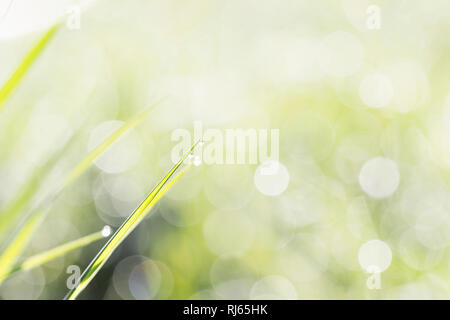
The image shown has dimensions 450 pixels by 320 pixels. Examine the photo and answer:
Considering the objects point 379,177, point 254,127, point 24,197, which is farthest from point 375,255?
point 24,197

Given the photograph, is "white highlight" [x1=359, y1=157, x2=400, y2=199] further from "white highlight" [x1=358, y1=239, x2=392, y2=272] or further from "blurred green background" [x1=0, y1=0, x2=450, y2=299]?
"white highlight" [x1=358, y1=239, x2=392, y2=272]

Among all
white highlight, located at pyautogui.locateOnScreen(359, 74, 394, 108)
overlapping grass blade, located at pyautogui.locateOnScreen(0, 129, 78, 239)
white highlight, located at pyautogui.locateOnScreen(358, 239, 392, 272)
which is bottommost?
overlapping grass blade, located at pyautogui.locateOnScreen(0, 129, 78, 239)

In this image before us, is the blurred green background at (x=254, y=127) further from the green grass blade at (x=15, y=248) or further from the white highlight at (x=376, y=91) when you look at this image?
the green grass blade at (x=15, y=248)

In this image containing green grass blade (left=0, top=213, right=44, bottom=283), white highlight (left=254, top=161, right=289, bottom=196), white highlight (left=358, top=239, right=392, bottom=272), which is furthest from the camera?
white highlight (left=254, top=161, right=289, bottom=196)

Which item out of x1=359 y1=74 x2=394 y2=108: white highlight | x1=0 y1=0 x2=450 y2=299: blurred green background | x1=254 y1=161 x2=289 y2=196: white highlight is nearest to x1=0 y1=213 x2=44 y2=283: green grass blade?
x1=0 y1=0 x2=450 y2=299: blurred green background

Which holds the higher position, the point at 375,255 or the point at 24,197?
the point at 375,255

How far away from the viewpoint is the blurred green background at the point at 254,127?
35.1 inches

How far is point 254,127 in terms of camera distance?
1104mm

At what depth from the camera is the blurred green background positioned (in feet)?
2.93

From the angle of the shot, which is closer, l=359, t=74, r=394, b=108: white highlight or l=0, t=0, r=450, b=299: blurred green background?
l=0, t=0, r=450, b=299: blurred green background

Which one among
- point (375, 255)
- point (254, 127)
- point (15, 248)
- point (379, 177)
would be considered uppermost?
point (254, 127)

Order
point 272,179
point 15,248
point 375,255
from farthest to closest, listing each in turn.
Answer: point 272,179, point 375,255, point 15,248

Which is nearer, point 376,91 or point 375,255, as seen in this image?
point 375,255

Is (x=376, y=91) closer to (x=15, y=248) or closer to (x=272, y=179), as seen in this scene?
(x=272, y=179)
